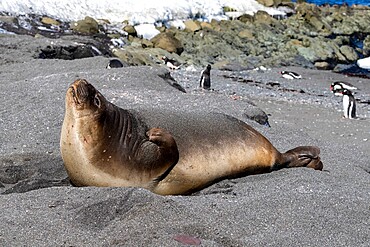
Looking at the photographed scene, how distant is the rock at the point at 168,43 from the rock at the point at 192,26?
2.39 metres

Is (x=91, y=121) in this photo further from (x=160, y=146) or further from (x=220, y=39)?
(x=220, y=39)

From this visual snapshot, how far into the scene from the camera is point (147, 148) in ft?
13.4

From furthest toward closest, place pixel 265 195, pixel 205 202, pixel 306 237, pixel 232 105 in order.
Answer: pixel 232 105 → pixel 265 195 → pixel 205 202 → pixel 306 237

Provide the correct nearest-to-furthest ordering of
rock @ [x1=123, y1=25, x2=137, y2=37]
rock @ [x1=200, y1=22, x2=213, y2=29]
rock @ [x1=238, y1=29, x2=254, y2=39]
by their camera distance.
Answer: rock @ [x1=123, y1=25, x2=137, y2=37], rock @ [x1=238, y1=29, x2=254, y2=39], rock @ [x1=200, y1=22, x2=213, y2=29]

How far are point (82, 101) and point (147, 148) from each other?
0.49 metres

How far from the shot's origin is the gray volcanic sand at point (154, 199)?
323 centimetres

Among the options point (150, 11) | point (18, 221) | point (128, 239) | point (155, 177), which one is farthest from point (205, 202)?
point (150, 11)

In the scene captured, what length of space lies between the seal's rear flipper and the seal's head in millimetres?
1568

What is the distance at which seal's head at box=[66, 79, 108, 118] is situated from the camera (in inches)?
157

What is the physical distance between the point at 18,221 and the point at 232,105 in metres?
3.95

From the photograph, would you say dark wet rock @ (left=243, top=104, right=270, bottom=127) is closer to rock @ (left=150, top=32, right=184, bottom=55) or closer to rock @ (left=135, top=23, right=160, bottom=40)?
rock @ (left=150, top=32, right=184, bottom=55)

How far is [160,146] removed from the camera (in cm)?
408

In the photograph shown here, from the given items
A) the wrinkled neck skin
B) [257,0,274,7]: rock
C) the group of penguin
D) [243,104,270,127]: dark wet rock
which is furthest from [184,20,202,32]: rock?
the wrinkled neck skin

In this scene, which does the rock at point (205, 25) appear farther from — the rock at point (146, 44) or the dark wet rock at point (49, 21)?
the dark wet rock at point (49, 21)
